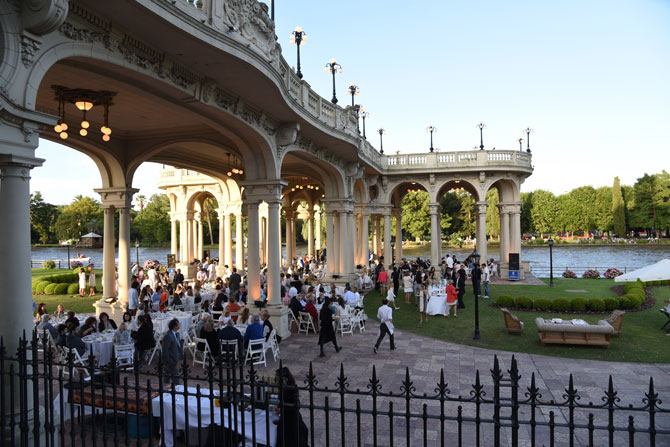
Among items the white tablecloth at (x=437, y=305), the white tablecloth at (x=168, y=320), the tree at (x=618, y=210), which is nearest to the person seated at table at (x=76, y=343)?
the white tablecloth at (x=168, y=320)

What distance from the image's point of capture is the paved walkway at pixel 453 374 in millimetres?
6812

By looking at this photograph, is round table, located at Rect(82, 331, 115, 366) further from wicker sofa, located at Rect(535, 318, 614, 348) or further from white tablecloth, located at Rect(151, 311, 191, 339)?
wicker sofa, located at Rect(535, 318, 614, 348)

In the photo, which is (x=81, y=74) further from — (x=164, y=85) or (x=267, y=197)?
(x=267, y=197)

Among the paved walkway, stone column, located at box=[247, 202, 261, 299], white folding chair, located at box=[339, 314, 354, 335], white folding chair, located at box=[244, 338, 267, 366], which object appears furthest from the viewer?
stone column, located at box=[247, 202, 261, 299]

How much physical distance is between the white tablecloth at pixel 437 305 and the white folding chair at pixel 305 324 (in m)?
4.91

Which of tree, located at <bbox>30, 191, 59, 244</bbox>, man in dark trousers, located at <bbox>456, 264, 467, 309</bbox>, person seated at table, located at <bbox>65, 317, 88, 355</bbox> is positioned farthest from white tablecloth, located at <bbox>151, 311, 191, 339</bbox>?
tree, located at <bbox>30, 191, 59, 244</bbox>

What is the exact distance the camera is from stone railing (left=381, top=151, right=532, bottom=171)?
1156 inches

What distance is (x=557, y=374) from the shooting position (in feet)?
31.5

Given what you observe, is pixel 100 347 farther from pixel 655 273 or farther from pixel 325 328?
pixel 655 273

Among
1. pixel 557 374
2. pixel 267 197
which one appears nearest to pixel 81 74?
pixel 267 197

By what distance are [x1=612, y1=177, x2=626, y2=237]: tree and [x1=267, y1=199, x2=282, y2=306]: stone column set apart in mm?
77397

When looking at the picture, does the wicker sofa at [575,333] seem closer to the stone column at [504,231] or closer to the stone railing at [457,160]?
the stone railing at [457,160]

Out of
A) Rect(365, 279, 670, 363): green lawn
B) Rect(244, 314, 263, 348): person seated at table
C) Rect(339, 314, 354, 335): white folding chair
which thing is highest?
Rect(244, 314, 263, 348): person seated at table

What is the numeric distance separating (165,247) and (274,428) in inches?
3297
